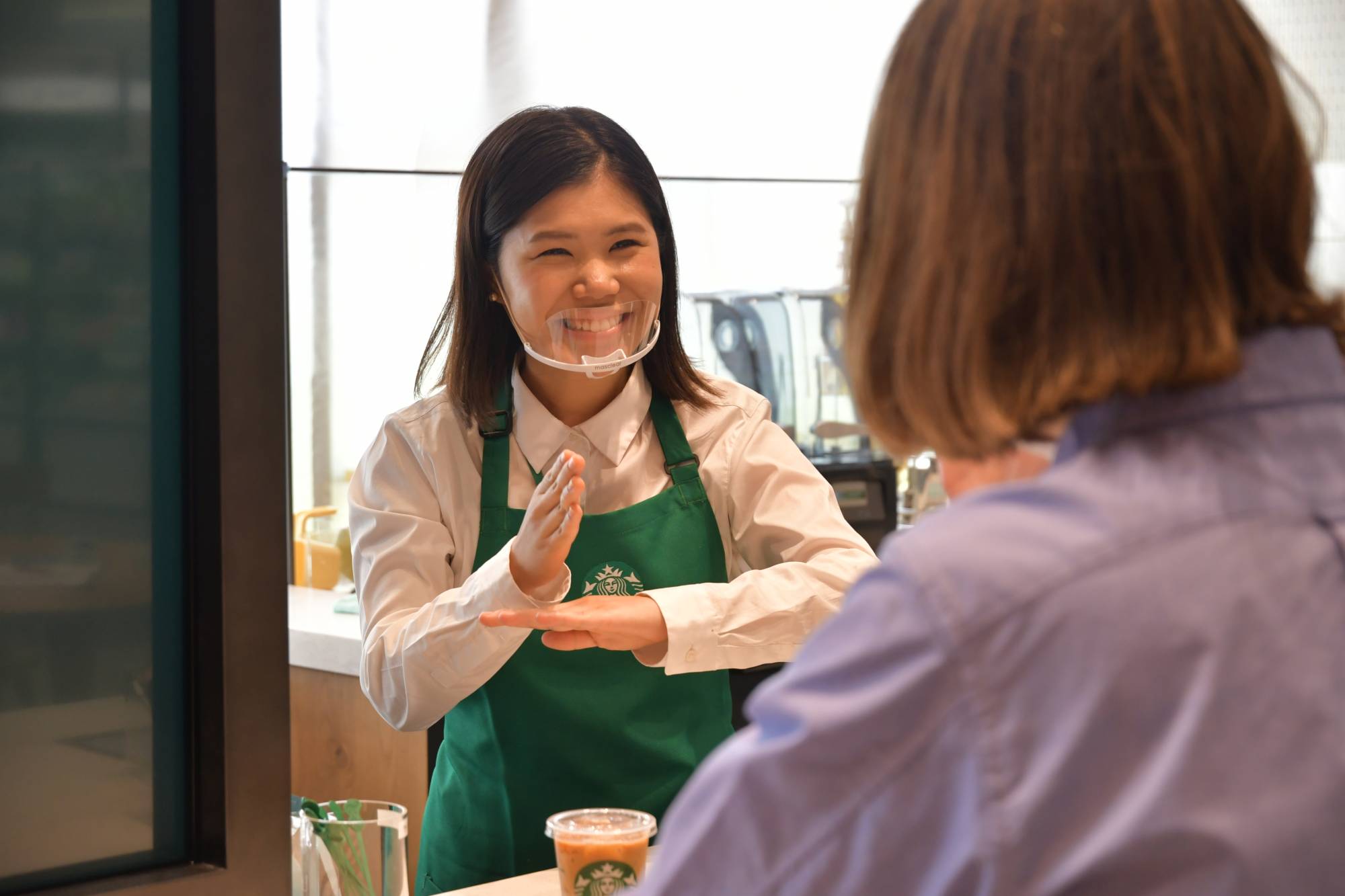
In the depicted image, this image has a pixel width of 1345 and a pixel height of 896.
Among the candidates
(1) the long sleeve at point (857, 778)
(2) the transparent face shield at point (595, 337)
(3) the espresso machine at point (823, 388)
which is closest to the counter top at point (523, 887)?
(2) the transparent face shield at point (595, 337)

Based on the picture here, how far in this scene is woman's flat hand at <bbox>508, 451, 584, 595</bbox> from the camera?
1328 mm

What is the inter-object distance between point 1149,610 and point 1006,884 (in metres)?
0.13

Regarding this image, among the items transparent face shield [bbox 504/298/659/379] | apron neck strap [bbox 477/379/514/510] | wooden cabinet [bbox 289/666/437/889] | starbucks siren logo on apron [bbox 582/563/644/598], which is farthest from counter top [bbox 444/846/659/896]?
wooden cabinet [bbox 289/666/437/889]

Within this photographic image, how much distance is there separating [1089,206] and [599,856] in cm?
78

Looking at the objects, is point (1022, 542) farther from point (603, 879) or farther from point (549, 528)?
point (549, 528)

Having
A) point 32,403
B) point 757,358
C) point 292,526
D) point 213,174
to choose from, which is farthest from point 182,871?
point 757,358

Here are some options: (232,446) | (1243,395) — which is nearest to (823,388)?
(232,446)

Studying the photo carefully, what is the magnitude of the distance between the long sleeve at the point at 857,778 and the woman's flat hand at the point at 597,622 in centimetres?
77

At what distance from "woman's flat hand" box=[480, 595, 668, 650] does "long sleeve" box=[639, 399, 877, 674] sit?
0.07 feet

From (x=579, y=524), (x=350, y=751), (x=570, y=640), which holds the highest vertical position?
(x=579, y=524)

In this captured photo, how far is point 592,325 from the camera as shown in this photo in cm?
159

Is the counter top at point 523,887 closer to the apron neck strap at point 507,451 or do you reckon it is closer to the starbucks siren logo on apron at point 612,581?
the starbucks siren logo on apron at point 612,581

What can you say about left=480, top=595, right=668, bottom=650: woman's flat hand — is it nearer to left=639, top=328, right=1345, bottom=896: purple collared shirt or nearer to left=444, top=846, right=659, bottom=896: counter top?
left=444, top=846, right=659, bottom=896: counter top

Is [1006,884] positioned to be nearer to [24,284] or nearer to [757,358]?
[24,284]
